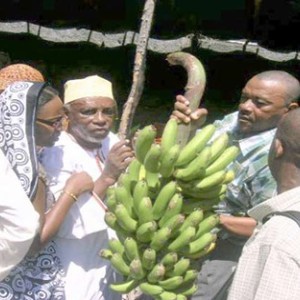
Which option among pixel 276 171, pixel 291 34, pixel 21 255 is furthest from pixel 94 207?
pixel 291 34

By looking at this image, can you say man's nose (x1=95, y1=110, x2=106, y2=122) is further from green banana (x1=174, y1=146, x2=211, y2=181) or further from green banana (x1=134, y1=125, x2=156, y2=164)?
green banana (x1=174, y1=146, x2=211, y2=181)

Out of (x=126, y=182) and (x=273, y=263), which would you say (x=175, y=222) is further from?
(x=273, y=263)

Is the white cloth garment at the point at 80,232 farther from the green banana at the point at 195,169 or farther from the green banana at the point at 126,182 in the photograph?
the green banana at the point at 195,169

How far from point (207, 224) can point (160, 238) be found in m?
0.22

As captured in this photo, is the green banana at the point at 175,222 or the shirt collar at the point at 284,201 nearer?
the shirt collar at the point at 284,201

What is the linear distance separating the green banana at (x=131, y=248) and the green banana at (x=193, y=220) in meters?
0.18

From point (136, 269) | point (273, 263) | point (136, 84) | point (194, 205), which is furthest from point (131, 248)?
point (136, 84)

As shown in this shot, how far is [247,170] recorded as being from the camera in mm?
3801

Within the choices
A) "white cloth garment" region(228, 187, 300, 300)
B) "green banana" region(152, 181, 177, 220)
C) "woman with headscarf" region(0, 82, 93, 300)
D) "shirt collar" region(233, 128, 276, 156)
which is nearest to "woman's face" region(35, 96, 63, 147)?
"woman with headscarf" region(0, 82, 93, 300)

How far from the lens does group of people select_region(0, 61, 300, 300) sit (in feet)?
10.3

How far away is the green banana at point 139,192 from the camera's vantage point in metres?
3.21

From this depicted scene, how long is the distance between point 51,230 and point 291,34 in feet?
21.7

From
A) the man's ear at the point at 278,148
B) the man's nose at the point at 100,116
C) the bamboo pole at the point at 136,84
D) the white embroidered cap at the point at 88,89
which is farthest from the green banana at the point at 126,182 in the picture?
the bamboo pole at the point at 136,84

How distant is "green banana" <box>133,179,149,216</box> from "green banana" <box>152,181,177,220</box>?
0.05 meters
